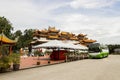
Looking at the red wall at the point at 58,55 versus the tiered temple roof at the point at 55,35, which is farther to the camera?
the tiered temple roof at the point at 55,35

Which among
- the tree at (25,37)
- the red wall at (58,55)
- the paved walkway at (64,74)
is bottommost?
the paved walkway at (64,74)

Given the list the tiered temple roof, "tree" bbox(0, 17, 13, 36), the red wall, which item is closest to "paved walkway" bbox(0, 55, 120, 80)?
the red wall

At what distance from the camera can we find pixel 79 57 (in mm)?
44750

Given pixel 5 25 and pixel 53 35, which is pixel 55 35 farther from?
pixel 5 25

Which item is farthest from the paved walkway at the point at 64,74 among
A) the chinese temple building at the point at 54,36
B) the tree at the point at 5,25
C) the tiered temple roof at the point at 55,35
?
the tiered temple roof at the point at 55,35

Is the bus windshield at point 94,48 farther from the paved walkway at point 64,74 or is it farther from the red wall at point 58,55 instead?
the paved walkway at point 64,74

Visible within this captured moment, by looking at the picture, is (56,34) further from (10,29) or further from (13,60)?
(13,60)

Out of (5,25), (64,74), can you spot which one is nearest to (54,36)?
(5,25)

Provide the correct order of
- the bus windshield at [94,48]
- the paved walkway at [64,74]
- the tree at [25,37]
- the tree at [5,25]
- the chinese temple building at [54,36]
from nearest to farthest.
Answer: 1. the paved walkway at [64,74]
2. the bus windshield at [94,48]
3. the tree at [5,25]
4. the tree at [25,37]
5. the chinese temple building at [54,36]

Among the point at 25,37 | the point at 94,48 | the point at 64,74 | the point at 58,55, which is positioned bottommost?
the point at 64,74

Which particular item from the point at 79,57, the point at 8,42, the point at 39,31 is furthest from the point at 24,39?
the point at 8,42

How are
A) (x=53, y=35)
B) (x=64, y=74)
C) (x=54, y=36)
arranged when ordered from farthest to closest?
1. (x=53, y=35)
2. (x=54, y=36)
3. (x=64, y=74)

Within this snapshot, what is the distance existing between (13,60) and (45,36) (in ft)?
239

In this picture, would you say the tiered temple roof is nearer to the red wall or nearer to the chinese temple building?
the chinese temple building
